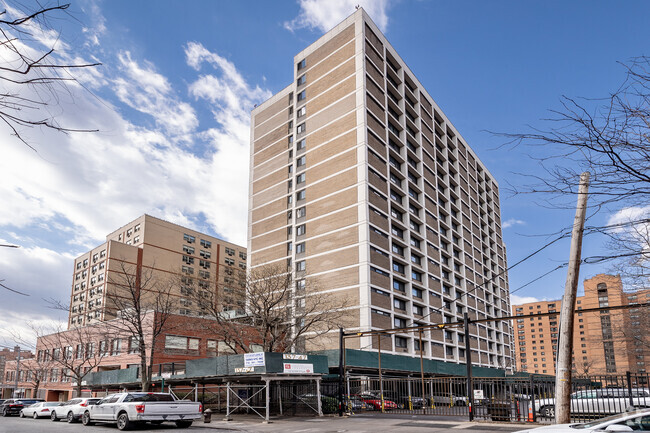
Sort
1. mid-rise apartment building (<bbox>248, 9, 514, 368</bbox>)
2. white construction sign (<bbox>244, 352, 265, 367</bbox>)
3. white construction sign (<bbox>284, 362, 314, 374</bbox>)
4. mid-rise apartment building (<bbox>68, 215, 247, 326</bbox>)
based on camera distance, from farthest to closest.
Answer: mid-rise apartment building (<bbox>68, 215, 247, 326</bbox>) → mid-rise apartment building (<bbox>248, 9, 514, 368</bbox>) → white construction sign (<bbox>284, 362, 314, 374</bbox>) → white construction sign (<bbox>244, 352, 265, 367</bbox>)

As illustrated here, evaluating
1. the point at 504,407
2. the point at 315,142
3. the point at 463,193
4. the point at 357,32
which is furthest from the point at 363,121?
the point at 504,407

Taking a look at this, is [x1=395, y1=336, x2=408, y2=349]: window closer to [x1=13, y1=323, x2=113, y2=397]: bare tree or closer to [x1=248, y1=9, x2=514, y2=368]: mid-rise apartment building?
[x1=248, y1=9, x2=514, y2=368]: mid-rise apartment building

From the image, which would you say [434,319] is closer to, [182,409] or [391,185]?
[391,185]

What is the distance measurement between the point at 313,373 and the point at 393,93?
157ft

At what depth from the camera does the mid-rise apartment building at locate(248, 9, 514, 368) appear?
52281mm

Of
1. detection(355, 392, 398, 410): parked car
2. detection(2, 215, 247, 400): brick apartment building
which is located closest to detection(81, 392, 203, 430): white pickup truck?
detection(355, 392, 398, 410): parked car

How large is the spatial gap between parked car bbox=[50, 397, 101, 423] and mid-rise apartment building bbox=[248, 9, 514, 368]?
24581 millimetres

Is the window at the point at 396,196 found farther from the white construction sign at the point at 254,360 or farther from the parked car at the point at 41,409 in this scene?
the parked car at the point at 41,409

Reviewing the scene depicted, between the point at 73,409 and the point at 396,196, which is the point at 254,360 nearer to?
the point at 73,409

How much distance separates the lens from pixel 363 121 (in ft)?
180

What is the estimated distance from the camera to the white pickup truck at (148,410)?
18.9m

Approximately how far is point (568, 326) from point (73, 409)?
26.1m

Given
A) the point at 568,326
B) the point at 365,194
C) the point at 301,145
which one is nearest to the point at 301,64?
the point at 301,145

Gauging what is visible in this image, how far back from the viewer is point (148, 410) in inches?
746
